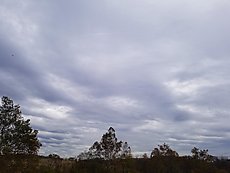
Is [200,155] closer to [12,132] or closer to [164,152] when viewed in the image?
[164,152]

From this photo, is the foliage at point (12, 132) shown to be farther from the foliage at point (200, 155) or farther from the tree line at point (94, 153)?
the foliage at point (200, 155)

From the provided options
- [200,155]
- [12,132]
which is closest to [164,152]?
[200,155]

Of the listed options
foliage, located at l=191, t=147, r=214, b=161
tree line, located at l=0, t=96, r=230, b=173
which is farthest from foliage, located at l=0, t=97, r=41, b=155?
foliage, located at l=191, t=147, r=214, b=161

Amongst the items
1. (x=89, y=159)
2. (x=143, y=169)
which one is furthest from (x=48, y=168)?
(x=143, y=169)

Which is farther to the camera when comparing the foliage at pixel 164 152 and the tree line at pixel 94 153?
the foliage at pixel 164 152

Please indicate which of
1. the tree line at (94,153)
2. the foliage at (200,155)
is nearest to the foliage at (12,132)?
the tree line at (94,153)

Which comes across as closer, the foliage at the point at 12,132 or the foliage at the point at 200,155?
the foliage at the point at 12,132

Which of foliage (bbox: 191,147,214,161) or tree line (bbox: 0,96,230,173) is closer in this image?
tree line (bbox: 0,96,230,173)

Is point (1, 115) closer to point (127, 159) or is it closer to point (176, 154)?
point (127, 159)

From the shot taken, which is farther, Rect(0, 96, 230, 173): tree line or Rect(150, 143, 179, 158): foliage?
Rect(150, 143, 179, 158): foliage

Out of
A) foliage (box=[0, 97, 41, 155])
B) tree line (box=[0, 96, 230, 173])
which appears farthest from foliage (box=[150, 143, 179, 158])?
foliage (box=[0, 97, 41, 155])

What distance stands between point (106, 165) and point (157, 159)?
23.7 m

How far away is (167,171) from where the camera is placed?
88.4 meters

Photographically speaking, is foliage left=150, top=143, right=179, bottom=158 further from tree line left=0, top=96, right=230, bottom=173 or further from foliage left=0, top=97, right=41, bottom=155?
foliage left=0, top=97, right=41, bottom=155
